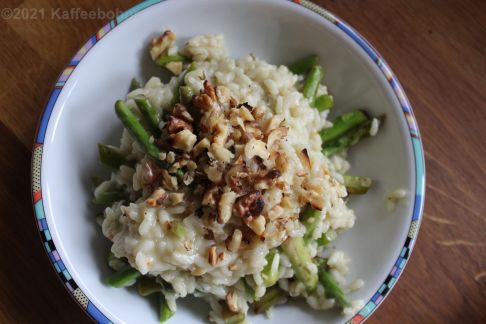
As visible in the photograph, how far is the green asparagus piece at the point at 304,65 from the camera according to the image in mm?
2105

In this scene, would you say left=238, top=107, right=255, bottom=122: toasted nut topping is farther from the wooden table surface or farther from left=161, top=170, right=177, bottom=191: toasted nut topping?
the wooden table surface

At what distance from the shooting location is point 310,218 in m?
1.81

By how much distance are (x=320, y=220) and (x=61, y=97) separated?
37.0 inches

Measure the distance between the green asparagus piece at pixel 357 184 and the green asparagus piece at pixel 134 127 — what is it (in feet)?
2.40

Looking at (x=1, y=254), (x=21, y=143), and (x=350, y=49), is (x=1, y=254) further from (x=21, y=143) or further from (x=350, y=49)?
(x=350, y=49)

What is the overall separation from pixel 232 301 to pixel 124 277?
0.36m

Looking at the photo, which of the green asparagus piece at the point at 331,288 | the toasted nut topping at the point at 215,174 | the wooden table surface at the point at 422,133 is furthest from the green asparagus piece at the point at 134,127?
the green asparagus piece at the point at 331,288

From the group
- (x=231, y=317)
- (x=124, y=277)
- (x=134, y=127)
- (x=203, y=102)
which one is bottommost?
(x=231, y=317)

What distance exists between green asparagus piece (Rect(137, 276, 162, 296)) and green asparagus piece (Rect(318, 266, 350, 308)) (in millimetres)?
562

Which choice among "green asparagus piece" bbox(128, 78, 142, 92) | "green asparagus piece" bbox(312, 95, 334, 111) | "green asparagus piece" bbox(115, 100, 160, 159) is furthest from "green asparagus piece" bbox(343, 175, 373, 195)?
"green asparagus piece" bbox(128, 78, 142, 92)

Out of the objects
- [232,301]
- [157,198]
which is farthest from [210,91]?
[232,301]

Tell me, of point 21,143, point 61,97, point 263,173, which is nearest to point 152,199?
point 263,173

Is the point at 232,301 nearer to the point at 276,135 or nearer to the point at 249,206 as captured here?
the point at 249,206

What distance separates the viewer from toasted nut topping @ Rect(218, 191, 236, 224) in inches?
63.8
